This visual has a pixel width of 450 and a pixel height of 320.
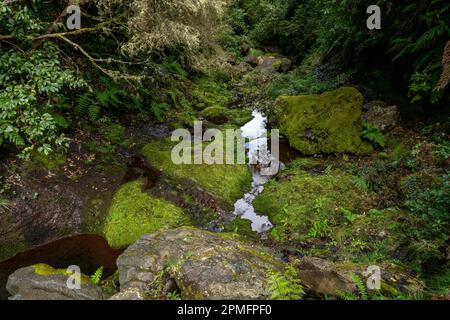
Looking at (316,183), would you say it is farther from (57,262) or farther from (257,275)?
(57,262)

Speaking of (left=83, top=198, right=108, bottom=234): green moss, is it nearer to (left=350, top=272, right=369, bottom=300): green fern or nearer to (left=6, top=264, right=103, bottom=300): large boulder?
(left=6, top=264, right=103, bottom=300): large boulder

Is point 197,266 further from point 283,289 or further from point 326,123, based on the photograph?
point 326,123

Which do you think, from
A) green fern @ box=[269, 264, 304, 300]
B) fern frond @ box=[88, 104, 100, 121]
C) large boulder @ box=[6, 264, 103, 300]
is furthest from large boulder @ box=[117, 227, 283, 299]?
Answer: fern frond @ box=[88, 104, 100, 121]

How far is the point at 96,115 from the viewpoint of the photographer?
8.07 m

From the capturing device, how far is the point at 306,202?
6.72 m

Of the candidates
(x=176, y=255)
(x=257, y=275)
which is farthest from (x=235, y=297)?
(x=176, y=255)

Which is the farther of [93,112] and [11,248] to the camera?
[93,112]

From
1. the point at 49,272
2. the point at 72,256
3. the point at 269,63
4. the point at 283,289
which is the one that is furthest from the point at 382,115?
the point at 269,63

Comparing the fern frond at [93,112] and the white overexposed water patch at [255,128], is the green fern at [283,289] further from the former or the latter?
the white overexposed water patch at [255,128]

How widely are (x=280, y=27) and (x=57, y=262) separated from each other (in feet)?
54.4

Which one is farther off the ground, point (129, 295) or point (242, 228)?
point (129, 295)

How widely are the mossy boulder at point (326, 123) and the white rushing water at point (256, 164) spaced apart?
0.75 meters

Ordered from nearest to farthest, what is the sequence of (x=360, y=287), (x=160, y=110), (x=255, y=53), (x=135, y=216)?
(x=360, y=287), (x=135, y=216), (x=160, y=110), (x=255, y=53)

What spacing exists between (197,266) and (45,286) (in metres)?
2.02
